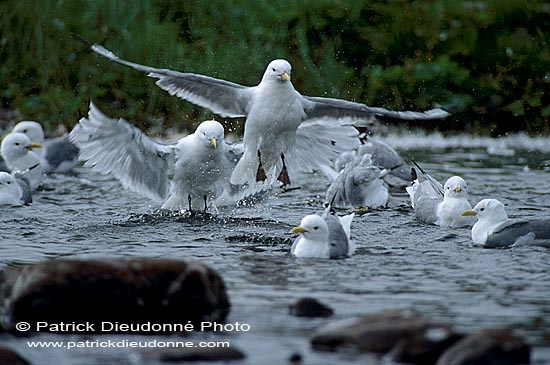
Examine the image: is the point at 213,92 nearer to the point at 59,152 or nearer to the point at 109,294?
the point at 59,152

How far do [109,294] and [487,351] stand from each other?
6.27 ft

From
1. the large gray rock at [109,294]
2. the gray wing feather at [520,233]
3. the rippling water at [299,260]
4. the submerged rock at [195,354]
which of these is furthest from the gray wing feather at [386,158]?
the submerged rock at [195,354]

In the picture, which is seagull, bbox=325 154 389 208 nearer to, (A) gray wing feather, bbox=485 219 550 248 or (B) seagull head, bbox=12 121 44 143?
(A) gray wing feather, bbox=485 219 550 248

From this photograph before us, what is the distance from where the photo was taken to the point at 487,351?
4.78 meters

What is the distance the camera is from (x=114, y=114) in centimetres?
1580

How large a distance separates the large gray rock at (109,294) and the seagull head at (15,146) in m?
6.99

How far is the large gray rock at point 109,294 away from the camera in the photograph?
5594 mm

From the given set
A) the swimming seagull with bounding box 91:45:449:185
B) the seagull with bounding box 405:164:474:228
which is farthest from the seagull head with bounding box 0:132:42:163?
the seagull with bounding box 405:164:474:228

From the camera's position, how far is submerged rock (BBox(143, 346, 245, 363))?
4.93m

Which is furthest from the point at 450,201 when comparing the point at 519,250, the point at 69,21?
the point at 69,21

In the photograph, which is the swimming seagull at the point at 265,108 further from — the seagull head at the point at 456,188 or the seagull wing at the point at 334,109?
the seagull head at the point at 456,188

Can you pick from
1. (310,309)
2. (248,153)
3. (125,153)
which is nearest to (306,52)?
(248,153)

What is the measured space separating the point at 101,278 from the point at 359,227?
3706 millimetres

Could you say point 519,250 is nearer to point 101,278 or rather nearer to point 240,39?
point 101,278
